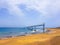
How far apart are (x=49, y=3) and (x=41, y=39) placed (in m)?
0.69

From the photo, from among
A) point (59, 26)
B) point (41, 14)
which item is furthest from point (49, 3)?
point (59, 26)

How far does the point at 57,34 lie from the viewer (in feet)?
9.75

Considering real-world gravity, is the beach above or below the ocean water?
below

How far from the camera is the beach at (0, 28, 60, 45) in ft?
8.72

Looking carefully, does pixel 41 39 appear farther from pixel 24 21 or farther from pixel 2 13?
pixel 2 13

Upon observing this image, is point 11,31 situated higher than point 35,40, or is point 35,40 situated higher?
point 11,31

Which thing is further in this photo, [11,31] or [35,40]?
[11,31]

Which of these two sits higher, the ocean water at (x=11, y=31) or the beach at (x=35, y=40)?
the ocean water at (x=11, y=31)

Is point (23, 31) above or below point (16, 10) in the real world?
below

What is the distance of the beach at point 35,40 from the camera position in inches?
105

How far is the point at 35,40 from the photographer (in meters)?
2.73

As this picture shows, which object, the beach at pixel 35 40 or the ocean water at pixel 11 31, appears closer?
the beach at pixel 35 40

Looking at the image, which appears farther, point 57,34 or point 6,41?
point 57,34

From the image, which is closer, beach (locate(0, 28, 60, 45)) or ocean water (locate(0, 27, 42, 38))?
beach (locate(0, 28, 60, 45))
